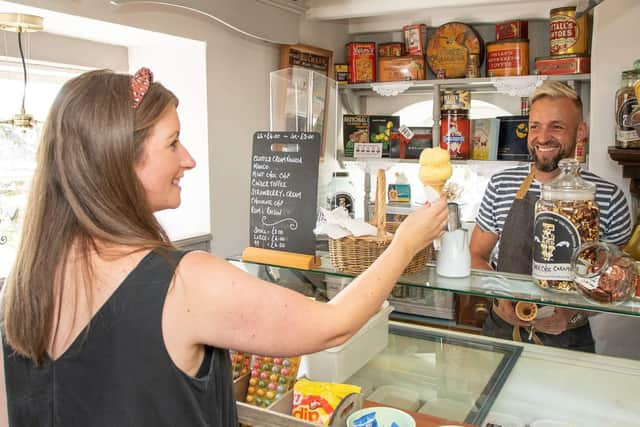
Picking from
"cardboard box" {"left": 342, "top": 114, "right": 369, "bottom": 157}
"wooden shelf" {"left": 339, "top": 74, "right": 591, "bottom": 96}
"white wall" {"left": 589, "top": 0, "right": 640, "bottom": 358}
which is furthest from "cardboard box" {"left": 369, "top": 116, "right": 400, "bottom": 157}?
"white wall" {"left": 589, "top": 0, "right": 640, "bottom": 358}

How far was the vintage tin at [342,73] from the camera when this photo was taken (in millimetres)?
4645

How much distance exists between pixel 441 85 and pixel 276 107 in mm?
2260

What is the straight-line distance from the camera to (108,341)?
1.05m

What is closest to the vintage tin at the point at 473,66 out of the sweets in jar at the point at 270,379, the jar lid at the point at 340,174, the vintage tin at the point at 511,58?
the vintage tin at the point at 511,58

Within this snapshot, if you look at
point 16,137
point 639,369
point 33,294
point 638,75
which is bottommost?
point 639,369

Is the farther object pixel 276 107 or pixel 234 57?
pixel 234 57

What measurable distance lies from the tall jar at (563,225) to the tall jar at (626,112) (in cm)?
199

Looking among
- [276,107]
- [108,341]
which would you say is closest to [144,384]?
[108,341]

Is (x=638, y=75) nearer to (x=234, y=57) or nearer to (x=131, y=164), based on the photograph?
(x=234, y=57)

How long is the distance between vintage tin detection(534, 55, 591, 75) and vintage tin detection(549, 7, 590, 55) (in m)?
0.04

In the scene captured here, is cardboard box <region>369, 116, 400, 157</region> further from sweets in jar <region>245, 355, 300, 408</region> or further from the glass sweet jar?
the glass sweet jar

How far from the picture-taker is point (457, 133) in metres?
4.21

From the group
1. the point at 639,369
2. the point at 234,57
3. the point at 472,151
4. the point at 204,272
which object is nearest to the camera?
the point at 204,272

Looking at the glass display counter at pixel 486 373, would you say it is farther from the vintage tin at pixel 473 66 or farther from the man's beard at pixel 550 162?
the vintage tin at pixel 473 66
